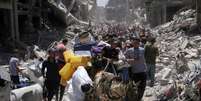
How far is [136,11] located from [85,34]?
7670 cm

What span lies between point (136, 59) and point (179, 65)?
445cm

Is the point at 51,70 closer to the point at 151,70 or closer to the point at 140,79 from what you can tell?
the point at 140,79

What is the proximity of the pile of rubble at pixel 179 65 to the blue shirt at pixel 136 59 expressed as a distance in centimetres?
63

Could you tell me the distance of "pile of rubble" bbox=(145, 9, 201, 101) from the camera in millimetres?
9177

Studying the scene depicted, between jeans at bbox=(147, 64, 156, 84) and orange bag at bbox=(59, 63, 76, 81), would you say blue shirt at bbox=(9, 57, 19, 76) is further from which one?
jeans at bbox=(147, 64, 156, 84)

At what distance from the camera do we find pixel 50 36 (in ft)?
107

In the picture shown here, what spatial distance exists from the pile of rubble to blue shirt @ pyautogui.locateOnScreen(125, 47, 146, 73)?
24.9 inches

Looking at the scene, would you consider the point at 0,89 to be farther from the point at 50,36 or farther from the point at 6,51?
the point at 50,36

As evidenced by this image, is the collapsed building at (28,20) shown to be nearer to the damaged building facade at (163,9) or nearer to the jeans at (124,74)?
the damaged building facade at (163,9)

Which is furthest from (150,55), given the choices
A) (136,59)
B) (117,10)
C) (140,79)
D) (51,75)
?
(117,10)

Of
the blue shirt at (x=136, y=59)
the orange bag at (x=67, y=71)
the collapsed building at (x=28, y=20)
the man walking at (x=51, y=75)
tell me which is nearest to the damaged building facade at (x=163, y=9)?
the collapsed building at (x=28, y=20)

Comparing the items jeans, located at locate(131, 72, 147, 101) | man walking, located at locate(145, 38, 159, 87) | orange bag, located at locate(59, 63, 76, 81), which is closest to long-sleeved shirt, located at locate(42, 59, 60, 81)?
jeans, located at locate(131, 72, 147, 101)

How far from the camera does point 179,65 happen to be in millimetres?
14336

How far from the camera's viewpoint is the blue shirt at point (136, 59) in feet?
33.0
